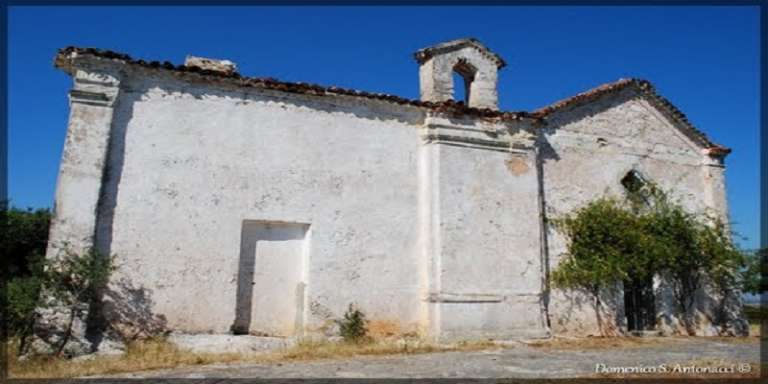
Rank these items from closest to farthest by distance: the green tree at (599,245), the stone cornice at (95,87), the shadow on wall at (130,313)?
the shadow on wall at (130,313)
the stone cornice at (95,87)
the green tree at (599,245)

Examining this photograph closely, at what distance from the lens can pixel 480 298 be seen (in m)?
10.8

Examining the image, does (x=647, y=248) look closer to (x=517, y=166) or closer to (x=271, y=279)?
(x=517, y=166)

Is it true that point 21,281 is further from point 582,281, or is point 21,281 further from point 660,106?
point 660,106

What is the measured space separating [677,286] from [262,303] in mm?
9131

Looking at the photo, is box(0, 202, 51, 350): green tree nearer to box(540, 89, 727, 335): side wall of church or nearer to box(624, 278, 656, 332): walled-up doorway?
box(540, 89, 727, 335): side wall of church

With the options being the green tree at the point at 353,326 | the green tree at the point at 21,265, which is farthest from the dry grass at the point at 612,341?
the green tree at the point at 21,265

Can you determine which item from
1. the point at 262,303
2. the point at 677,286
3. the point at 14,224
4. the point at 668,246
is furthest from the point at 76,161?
the point at 677,286

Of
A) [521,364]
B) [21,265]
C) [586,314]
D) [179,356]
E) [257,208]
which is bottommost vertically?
[179,356]

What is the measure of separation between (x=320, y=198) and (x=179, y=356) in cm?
345

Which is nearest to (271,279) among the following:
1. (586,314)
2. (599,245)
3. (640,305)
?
(586,314)

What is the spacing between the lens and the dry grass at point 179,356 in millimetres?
7309

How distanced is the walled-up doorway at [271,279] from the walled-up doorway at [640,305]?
7.26 m

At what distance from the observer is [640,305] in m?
13.0

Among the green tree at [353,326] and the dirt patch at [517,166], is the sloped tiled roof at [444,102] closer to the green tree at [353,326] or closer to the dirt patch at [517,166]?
the dirt patch at [517,166]
